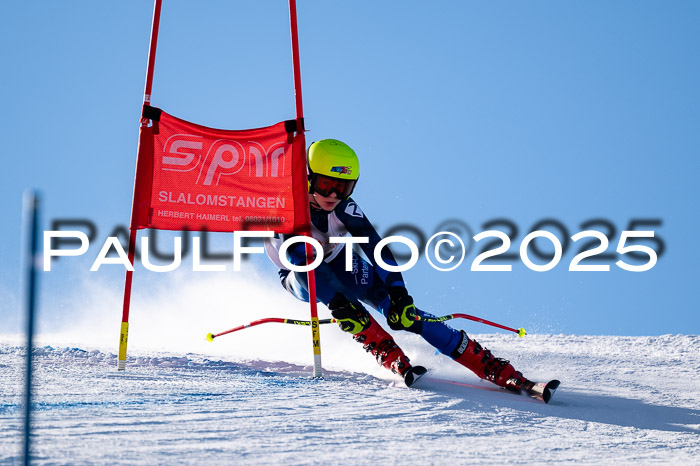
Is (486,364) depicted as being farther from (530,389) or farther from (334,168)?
(334,168)

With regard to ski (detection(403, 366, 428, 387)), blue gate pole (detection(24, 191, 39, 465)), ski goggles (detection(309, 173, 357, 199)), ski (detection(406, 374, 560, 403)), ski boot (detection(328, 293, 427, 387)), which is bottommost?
ski (detection(406, 374, 560, 403))

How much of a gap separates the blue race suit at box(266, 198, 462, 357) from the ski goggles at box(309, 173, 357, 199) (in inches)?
5.0

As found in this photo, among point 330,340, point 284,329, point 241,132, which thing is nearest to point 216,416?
point 241,132

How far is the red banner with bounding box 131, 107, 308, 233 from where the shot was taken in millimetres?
5523

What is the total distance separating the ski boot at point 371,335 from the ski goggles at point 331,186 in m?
0.80

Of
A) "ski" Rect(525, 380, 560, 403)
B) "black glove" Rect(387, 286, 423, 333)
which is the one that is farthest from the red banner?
"ski" Rect(525, 380, 560, 403)

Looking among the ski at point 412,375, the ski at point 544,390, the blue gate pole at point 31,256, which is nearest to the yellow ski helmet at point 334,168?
the ski at point 412,375

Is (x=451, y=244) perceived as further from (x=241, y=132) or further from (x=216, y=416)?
(x=216, y=416)

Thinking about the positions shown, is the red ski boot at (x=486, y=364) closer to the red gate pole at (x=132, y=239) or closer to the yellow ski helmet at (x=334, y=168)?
the yellow ski helmet at (x=334, y=168)

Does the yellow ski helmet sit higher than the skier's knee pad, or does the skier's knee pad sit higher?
the yellow ski helmet

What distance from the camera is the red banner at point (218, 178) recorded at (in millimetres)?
5523

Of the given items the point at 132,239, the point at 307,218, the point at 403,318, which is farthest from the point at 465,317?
the point at 132,239

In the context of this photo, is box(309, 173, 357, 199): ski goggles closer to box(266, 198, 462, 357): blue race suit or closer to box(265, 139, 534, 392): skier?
box(265, 139, 534, 392): skier

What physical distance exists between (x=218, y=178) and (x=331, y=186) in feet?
2.82
